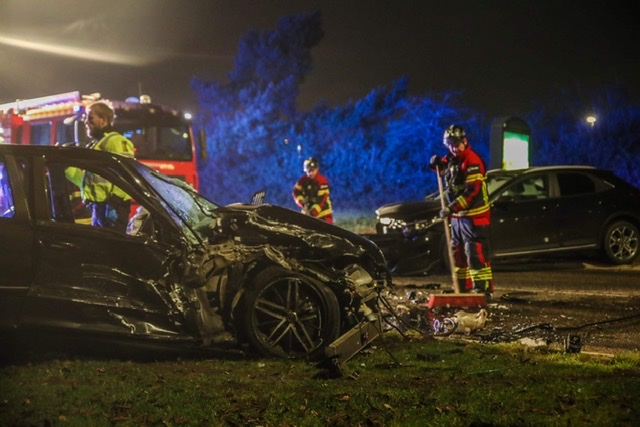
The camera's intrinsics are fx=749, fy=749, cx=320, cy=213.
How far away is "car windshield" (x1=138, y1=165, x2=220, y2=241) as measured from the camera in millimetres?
5621

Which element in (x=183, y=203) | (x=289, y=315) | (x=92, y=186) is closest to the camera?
(x=289, y=315)

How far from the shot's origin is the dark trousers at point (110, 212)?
6.70 metres

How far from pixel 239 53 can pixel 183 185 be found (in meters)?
28.1

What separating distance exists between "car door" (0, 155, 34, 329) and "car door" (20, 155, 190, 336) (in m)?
0.06

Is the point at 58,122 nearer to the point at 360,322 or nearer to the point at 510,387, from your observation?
the point at 360,322

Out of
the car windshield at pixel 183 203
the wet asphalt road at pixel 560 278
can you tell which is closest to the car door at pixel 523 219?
the wet asphalt road at pixel 560 278

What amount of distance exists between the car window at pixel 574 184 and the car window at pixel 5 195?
8548 mm

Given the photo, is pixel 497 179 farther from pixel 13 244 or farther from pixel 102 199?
pixel 13 244

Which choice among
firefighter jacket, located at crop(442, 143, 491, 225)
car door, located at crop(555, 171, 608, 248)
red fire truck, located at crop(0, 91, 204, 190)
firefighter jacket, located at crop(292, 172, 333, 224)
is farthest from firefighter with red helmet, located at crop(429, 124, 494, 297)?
red fire truck, located at crop(0, 91, 204, 190)

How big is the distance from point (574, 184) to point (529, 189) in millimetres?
819

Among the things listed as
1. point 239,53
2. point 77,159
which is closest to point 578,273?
point 77,159

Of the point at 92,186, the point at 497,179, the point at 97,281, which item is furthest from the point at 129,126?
the point at 97,281

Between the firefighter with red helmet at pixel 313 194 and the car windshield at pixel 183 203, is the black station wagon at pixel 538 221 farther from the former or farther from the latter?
the car windshield at pixel 183 203

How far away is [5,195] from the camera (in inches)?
214
